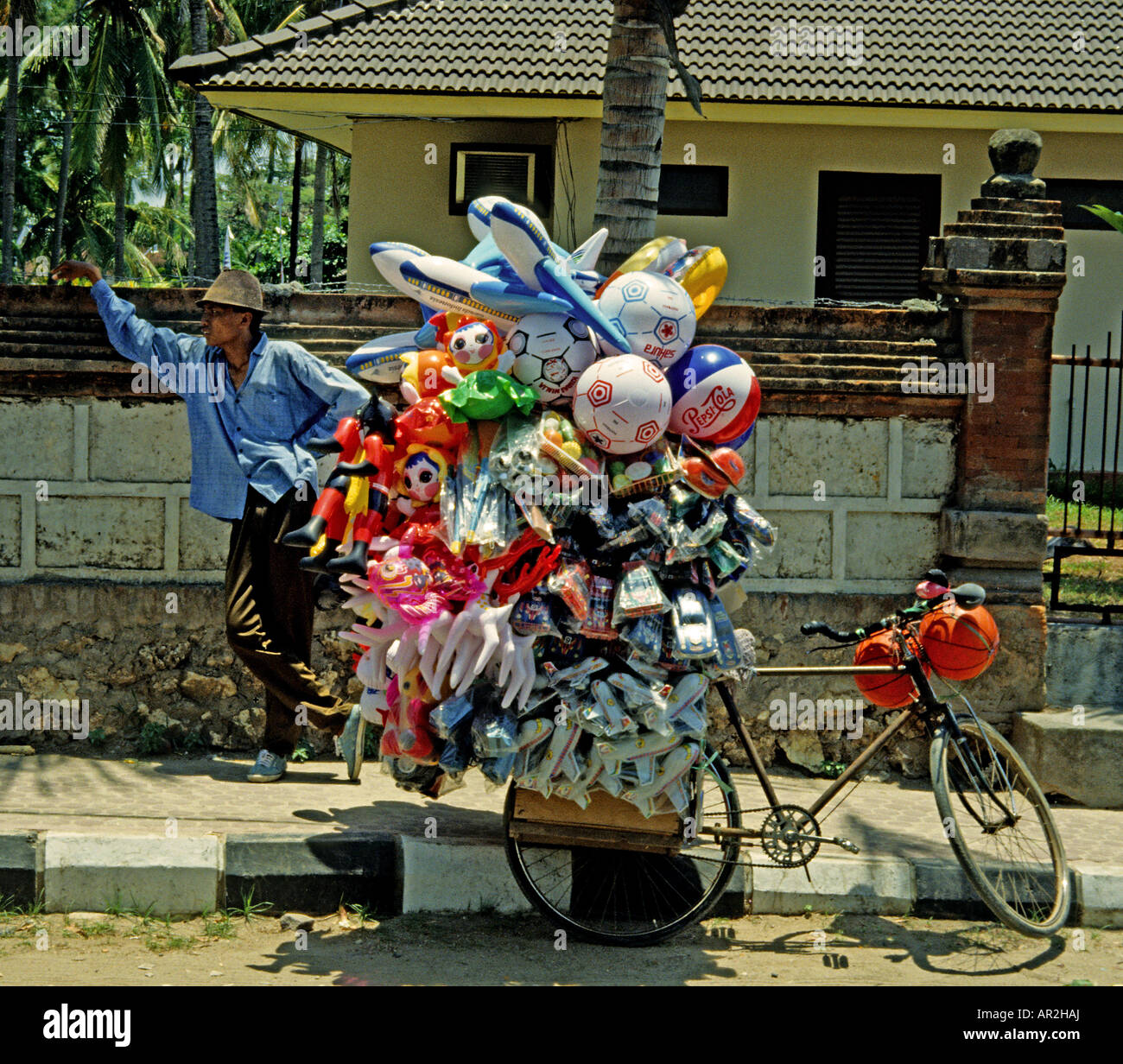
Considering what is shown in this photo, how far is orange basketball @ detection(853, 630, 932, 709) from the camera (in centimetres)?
507

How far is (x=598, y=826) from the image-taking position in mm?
4672

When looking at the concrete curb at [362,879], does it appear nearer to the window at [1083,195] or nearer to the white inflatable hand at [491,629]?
the white inflatable hand at [491,629]

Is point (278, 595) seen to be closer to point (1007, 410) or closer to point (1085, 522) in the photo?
point (1007, 410)

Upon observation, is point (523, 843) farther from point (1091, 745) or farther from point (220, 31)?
point (220, 31)

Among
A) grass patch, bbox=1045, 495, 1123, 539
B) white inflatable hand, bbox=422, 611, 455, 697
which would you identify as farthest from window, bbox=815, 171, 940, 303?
white inflatable hand, bbox=422, 611, 455, 697

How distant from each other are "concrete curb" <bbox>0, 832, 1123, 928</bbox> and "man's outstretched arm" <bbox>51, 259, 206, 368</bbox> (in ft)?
7.80

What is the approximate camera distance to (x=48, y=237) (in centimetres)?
3762

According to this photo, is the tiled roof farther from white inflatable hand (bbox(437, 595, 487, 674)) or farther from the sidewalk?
white inflatable hand (bbox(437, 595, 487, 674))

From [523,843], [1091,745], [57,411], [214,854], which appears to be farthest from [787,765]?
[57,411]

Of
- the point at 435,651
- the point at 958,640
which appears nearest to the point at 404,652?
the point at 435,651

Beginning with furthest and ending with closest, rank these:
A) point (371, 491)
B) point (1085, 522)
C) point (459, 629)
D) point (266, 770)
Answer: point (1085, 522) → point (266, 770) → point (371, 491) → point (459, 629)

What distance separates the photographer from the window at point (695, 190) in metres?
13.8

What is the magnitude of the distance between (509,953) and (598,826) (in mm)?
580

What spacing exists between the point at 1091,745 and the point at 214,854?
4361 millimetres
